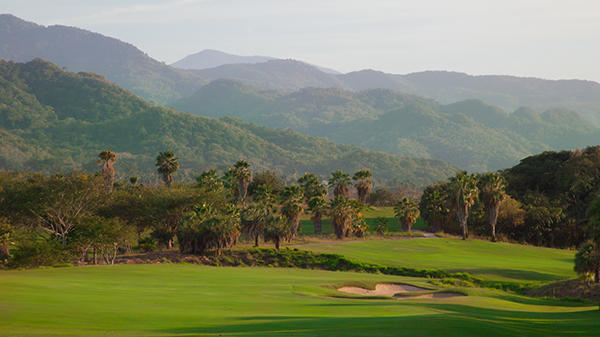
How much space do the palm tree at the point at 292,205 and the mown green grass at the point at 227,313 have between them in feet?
138

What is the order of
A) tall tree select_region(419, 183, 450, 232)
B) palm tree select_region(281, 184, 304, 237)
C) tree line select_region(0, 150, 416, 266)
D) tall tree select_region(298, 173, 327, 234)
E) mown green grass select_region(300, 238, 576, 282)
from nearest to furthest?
1. tree line select_region(0, 150, 416, 266)
2. mown green grass select_region(300, 238, 576, 282)
3. palm tree select_region(281, 184, 304, 237)
4. tall tree select_region(298, 173, 327, 234)
5. tall tree select_region(419, 183, 450, 232)

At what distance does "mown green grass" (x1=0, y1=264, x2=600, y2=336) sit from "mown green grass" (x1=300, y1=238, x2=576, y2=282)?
2040cm

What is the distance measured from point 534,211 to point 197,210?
5966 cm

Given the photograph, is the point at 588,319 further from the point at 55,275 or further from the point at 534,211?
the point at 534,211

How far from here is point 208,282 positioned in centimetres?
3338

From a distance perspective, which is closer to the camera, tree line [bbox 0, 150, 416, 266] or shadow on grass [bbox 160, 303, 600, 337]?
shadow on grass [bbox 160, 303, 600, 337]

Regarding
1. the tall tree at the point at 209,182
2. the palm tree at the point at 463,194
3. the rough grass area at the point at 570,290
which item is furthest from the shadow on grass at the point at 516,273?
the tall tree at the point at 209,182

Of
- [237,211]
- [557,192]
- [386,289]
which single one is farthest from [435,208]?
[386,289]

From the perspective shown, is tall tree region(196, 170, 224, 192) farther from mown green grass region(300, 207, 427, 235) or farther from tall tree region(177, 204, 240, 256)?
tall tree region(177, 204, 240, 256)

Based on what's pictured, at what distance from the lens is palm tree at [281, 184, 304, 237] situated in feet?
245

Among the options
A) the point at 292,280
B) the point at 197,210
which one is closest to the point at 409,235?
the point at 197,210

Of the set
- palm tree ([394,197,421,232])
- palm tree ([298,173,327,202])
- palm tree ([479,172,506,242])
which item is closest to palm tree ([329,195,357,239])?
palm tree ([394,197,421,232])

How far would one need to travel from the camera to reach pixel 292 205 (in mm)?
74562

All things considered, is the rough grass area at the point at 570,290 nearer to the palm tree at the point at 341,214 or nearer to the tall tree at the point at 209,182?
the palm tree at the point at 341,214
